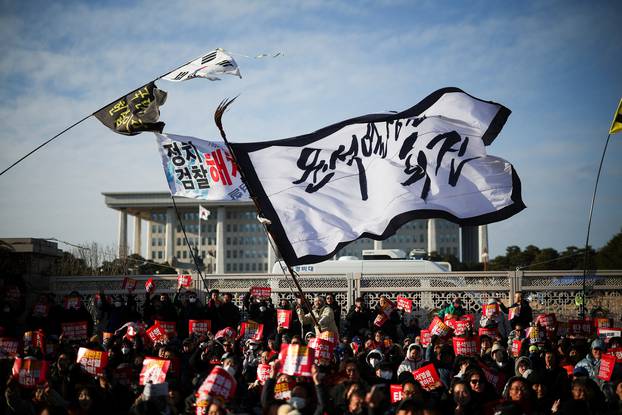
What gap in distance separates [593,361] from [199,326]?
8.17 m

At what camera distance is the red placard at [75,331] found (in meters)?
15.5

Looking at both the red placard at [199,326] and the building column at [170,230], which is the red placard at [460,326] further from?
the building column at [170,230]

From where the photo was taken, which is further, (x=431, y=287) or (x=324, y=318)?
(x=431, y=287)

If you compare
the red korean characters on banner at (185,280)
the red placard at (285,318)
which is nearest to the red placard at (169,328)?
the red placard at (285,318)

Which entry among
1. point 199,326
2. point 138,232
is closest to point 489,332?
point 199,326

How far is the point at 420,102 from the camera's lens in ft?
39.2

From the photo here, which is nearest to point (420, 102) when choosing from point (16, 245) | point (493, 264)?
point (16, 245)

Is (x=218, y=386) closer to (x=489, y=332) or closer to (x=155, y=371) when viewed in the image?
(x=155, y=371)

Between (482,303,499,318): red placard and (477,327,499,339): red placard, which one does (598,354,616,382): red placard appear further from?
(482,303,499,318): red placard

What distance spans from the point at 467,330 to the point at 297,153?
188 inches

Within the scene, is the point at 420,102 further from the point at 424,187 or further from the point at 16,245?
the point at 16,245

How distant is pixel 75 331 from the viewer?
15.7 meters

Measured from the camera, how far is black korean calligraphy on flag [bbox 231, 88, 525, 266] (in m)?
11.3

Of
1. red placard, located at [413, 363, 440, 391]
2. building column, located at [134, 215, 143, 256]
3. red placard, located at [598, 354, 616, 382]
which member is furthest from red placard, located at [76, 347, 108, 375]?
building column, located at [134, 215, 143, 256]
